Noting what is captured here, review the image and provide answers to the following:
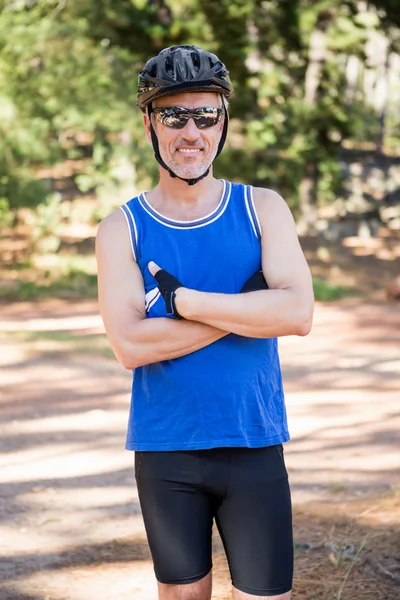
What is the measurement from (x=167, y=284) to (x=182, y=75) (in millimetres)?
593

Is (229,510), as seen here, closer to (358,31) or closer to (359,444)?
(359,444)

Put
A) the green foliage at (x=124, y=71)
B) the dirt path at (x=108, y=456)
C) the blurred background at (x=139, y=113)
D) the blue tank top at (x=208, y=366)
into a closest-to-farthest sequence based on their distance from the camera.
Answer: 1. the blue tank top at (x=208, y=366)
2. the dirt path at (x=108, y=456)
3. the green foliage at (x=124, y=71)
4. the blurred background at (x=139, y=113)

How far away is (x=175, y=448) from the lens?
260cm

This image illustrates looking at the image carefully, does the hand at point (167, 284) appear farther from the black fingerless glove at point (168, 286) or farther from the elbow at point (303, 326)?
the elbow at point (303, 326)

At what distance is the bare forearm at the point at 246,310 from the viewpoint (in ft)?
8.57

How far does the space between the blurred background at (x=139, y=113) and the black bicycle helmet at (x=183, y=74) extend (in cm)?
1304

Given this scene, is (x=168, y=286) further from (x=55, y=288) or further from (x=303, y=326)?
(x=55, y=288)

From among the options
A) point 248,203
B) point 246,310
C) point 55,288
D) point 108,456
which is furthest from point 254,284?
point 55,288

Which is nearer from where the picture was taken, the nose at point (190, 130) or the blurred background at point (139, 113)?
the nose at point (190, 130)

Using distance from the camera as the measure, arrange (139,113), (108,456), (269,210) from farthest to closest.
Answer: (139,113) → (108,456) → (269,210)

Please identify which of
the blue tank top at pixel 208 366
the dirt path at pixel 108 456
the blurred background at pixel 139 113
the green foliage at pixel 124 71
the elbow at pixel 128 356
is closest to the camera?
the blue tank top at pixel 208 366

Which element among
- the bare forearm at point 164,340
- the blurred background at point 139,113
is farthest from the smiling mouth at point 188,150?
the blurred background at point 139,113

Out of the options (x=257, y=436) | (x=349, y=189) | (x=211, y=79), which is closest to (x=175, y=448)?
(x=257, y=436)

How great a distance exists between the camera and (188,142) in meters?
2.72
